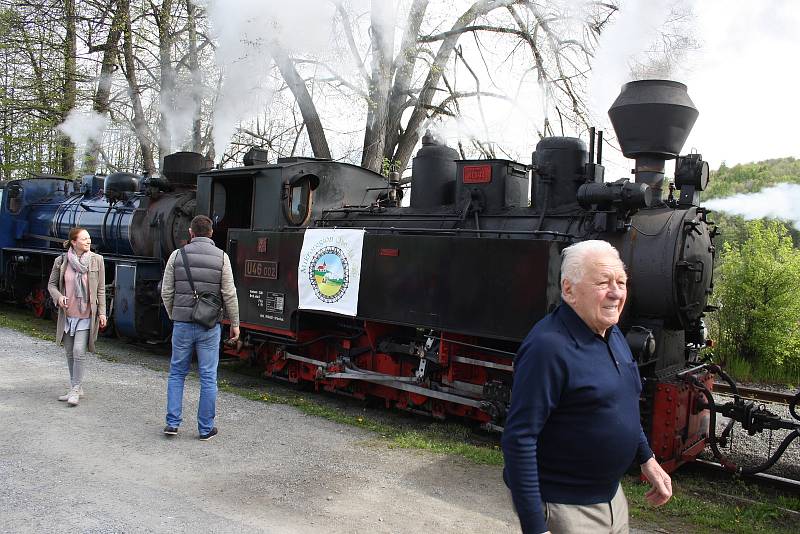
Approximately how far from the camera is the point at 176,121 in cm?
1703

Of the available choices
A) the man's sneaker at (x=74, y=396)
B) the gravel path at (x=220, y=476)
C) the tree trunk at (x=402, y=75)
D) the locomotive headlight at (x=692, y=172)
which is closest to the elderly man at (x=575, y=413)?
the gravel path at (x=220, y=476)

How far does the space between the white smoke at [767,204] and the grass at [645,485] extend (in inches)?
145

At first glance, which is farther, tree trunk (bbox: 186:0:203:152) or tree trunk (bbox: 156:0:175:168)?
tree trunk (bbox: 156:0:175:168)

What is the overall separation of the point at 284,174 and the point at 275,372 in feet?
8.42

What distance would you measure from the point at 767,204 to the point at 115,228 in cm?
997

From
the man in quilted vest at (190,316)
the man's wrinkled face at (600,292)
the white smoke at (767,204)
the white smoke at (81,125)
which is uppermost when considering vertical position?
the white smoke at (81,125)

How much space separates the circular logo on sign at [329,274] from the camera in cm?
705

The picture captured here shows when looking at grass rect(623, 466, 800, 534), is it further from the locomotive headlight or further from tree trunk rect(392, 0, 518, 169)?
tree trunk rect(392, 0, 518, 169)

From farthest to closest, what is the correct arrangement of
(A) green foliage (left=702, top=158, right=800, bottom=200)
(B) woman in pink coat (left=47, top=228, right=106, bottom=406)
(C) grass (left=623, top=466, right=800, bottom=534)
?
(A) green foliage (left=702, top=158, right=800, bottom=200), (B) woman in pink coat (left=47, top=228, right=106, bottom=406), (C) grass (left=623, top=466, right=800, bottom=534)

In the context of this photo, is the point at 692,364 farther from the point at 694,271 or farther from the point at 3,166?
the point at 3,166

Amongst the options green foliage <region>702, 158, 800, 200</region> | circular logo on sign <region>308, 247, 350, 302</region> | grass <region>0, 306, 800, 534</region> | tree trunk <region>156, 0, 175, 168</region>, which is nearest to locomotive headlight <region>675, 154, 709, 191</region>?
grass <region>0, 306, 800, 534</region>

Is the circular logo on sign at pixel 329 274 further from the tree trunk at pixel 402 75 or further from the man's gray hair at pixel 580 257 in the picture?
the tree trunk at pixel 402 75

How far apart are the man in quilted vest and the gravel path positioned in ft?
0.92

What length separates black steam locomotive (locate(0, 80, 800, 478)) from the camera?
216 inches
